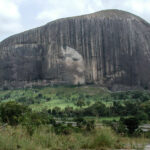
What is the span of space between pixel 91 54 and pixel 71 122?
39.0 meters

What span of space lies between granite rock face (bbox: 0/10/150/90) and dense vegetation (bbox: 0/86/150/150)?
21.4ft

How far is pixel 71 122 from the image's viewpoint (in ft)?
96.7

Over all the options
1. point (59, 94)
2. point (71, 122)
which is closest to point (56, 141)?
point (71, 122)

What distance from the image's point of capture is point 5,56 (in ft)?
240

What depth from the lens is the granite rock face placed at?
217 feet

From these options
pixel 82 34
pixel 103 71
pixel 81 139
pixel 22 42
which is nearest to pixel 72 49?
pixel 82 34

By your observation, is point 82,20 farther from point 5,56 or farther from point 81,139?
point 81,139

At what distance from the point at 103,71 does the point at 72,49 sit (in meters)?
9.02

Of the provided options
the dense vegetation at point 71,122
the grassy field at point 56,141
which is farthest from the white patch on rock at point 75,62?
the grassy field at point 56,141

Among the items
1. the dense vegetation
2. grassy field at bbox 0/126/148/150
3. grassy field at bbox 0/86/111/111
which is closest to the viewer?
grassy field at bbox 0/126/148/150

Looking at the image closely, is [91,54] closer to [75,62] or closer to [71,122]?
[75,62]

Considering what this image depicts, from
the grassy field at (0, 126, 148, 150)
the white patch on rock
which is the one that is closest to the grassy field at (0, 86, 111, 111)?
the white patch on rock

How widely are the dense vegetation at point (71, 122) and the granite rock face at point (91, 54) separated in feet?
21.4

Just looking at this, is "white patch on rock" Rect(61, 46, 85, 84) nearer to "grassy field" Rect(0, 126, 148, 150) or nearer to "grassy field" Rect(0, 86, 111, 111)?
"grassy field" Rect(0, 86, 111, 111)
